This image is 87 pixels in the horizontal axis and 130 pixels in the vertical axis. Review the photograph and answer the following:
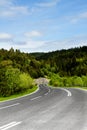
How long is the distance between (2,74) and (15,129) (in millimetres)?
41735

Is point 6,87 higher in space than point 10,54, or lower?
lower

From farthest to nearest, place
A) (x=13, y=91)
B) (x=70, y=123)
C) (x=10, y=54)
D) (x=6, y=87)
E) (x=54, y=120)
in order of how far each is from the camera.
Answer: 1. (x=10, y=54)
2. (x=13, y=91)
3. (x=6, y=87)
4. (x=54, y=120)
5. (x=70, y=123)

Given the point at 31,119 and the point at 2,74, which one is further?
the point at 2,74

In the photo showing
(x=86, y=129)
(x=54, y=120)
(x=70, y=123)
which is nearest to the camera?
(x=86, y=129)

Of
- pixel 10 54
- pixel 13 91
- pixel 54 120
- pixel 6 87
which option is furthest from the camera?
pixel 10 54

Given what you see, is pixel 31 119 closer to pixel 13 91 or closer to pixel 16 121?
pixel 16 121

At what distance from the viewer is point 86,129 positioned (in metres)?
10.3

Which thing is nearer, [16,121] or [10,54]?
[16,121]

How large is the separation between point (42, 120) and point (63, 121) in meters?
0.82

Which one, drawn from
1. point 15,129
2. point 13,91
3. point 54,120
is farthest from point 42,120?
point 13,91

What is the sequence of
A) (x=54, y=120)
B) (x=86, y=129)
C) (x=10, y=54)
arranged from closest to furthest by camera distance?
(x=86, y=129)
(x=54, y=120)
(x=10, y=54)

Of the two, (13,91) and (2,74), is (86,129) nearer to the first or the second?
(2,74)

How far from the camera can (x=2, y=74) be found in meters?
51.7

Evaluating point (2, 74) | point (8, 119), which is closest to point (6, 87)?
point (2, 74)
